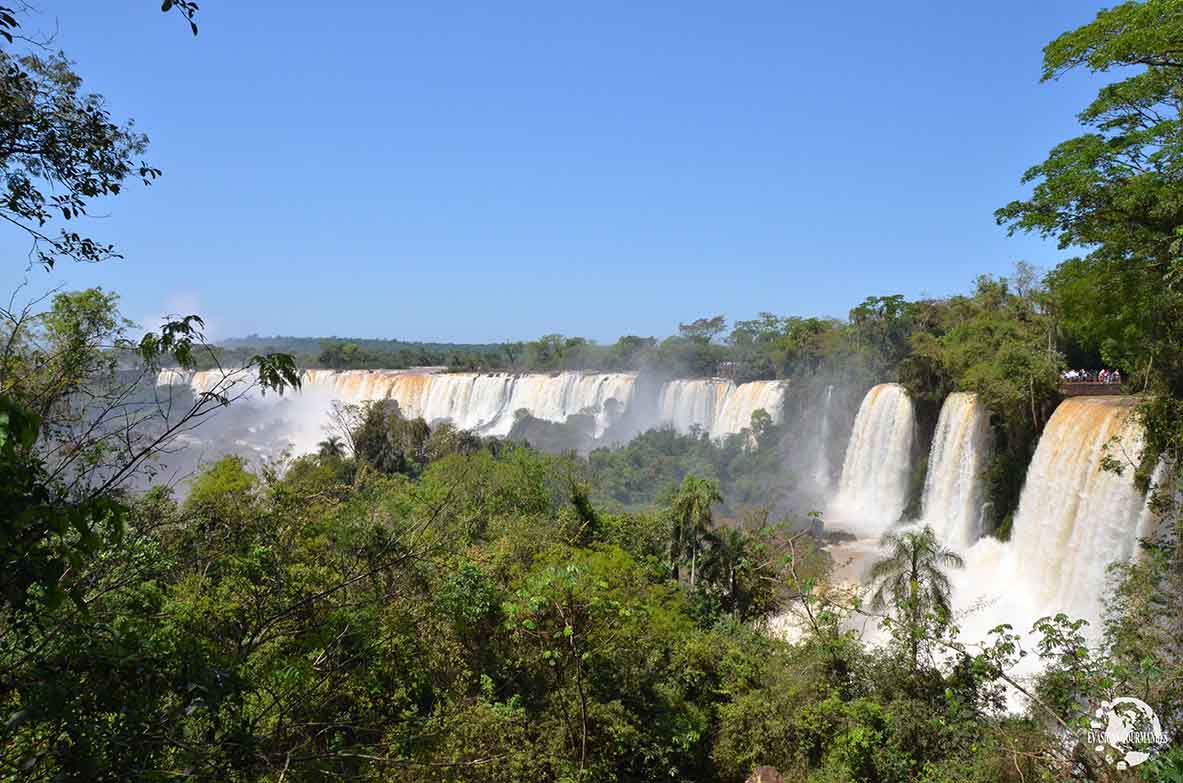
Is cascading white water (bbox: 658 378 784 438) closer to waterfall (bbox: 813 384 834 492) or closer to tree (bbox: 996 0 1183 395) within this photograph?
waterfall (bbox: 813 384 834 492)

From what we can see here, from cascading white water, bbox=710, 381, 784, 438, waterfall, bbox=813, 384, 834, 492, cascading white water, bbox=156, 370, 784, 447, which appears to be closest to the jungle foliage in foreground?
waterfall, bbox=813, 384, 834, 492

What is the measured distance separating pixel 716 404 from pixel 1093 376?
18.0 meters

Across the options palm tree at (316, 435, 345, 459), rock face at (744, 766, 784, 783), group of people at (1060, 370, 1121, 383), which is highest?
group of people at (1060, 370, 1121, 383)

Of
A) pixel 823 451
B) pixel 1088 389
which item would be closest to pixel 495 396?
pixel 823 451

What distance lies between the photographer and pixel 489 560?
1038cm

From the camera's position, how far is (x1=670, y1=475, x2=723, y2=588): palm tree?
16.3m

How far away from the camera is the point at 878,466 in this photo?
25.0 metres

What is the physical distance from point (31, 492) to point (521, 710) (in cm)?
639

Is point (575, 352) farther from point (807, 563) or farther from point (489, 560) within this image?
point (489, 560)

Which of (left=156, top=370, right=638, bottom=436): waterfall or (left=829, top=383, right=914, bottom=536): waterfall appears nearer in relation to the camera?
(left=829, top=383, right=914, bottom=536): waterfall

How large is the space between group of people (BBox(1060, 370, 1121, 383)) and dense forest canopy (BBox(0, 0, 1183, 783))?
20.8 ft

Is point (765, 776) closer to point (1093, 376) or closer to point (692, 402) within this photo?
point (1093, 376)

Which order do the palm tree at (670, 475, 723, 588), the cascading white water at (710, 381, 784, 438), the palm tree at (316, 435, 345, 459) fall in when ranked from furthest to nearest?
1. the cascading white water at (710, 381, 784, 438)
2. the palm tree at (316, 435, 345, 459)
3. the palm tree at (670, 475, 723, 588)

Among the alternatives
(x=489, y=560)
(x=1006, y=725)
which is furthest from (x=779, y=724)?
(x=489, y=560)
